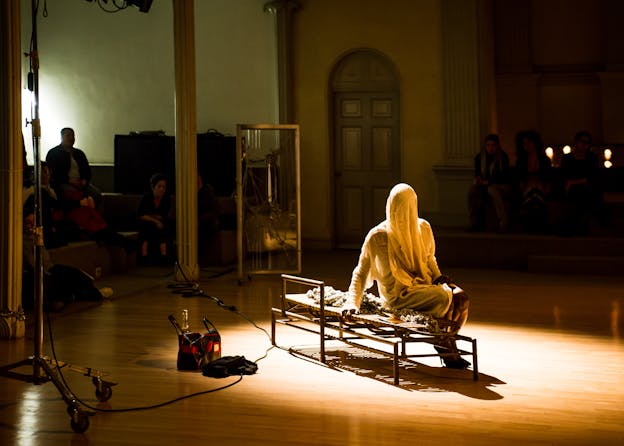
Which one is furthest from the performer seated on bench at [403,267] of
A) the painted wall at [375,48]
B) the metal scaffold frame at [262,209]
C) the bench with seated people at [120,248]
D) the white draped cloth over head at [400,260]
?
the painted wall at [375,48]

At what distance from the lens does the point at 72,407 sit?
5324mm

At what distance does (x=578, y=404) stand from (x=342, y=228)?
8.56 metres

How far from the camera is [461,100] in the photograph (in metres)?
13.5

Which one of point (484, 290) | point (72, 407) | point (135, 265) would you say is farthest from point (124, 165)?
point (72, 407)

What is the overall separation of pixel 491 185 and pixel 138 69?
5450 millimetres

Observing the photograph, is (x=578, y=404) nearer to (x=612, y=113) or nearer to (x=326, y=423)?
(x=326, y=423)

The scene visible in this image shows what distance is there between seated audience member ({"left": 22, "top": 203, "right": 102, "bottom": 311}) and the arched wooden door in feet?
17.0

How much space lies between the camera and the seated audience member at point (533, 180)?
39.1 ft

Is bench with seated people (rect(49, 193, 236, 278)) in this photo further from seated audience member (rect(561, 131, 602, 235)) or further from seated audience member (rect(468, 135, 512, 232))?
seated audience member (rect(561, 131, 602, 235))

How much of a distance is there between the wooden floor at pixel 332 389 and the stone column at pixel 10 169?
0.31 metres

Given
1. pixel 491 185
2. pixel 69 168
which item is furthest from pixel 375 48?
pixel 69 168

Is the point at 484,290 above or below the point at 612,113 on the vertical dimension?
below

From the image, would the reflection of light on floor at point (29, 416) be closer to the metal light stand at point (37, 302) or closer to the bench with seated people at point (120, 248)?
the metal light stand at point (37, 302)

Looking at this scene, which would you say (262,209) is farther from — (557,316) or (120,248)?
(557,316)
